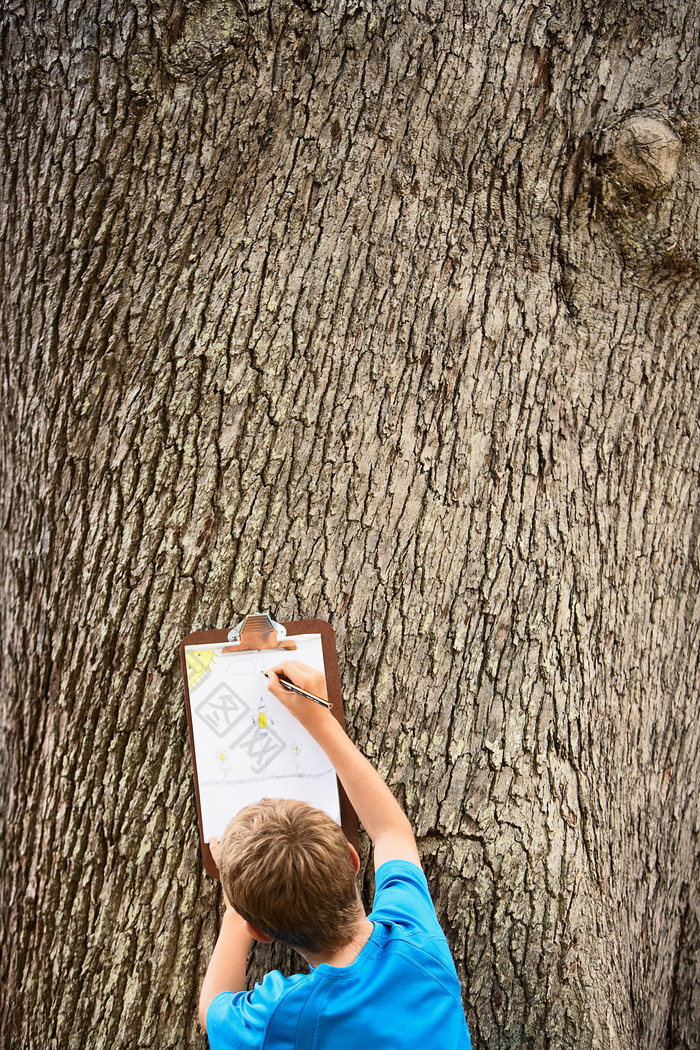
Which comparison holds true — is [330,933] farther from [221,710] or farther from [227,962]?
[221,710]

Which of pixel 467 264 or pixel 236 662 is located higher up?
pixel 467 264

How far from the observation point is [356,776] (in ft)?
5.71

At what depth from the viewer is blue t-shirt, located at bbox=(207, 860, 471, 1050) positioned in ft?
4.72

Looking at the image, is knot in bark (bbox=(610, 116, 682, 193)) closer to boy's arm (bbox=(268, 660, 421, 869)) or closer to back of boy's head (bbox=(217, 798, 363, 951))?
boy's arm (bbox=(268, 660, 421, 869))

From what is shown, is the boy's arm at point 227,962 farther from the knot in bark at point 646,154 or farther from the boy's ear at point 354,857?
the knot in bark at point 646,154

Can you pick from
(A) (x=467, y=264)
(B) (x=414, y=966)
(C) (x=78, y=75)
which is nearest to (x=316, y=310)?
(A) (x=467, y=264)

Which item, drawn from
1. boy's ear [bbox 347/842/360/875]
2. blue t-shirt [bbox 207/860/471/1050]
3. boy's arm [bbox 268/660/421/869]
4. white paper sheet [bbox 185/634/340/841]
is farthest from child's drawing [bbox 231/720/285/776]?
blue t-shirt [bbox 207/860/471/1050]

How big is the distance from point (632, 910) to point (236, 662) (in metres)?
1.33

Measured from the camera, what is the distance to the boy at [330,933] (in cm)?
145

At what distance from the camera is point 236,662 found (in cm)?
178

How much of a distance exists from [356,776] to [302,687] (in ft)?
0.81

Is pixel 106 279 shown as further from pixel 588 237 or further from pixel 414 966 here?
pixel 414 966

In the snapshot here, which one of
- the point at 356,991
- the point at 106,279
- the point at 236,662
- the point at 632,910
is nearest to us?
the point at 356,991

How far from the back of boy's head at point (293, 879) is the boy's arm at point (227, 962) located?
0.49ft
